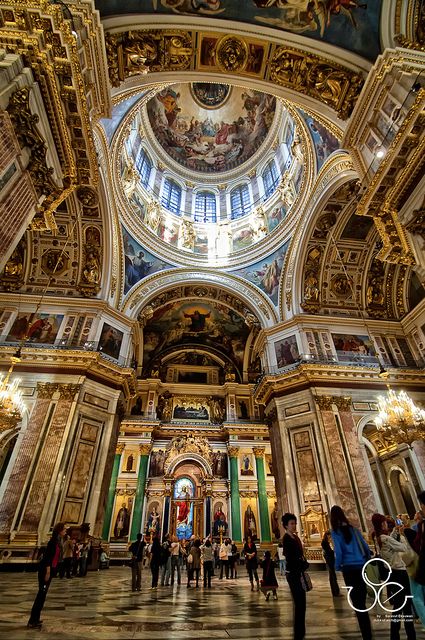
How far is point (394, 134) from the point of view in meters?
7.69

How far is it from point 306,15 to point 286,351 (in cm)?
1131

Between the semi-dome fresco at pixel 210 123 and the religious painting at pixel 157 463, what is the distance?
18579 millimetres

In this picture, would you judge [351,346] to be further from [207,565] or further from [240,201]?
[240,201]

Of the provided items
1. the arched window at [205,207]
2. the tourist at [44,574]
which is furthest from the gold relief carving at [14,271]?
the tourist at [44,574]

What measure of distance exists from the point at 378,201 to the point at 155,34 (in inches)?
264

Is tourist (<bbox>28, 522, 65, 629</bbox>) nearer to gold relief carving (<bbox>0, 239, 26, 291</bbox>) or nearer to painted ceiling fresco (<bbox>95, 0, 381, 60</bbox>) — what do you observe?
painted ceiling fresco (<bbox>95, 0, 381, 60</bbox>)

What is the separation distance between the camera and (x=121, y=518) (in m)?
17.5

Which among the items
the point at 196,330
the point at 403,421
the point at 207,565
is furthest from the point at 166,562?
the point at 196,330


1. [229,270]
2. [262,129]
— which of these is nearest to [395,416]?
[229,270]

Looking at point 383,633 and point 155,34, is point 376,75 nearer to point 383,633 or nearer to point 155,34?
point 155,34

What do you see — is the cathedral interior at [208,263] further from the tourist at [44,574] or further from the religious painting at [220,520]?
the tourist at [44,574]

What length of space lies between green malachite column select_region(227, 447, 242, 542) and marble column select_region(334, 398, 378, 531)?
28.8ft

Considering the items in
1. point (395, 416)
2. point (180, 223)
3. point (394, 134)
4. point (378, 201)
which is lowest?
point (395, 416)

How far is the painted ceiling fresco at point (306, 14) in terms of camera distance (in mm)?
7906
